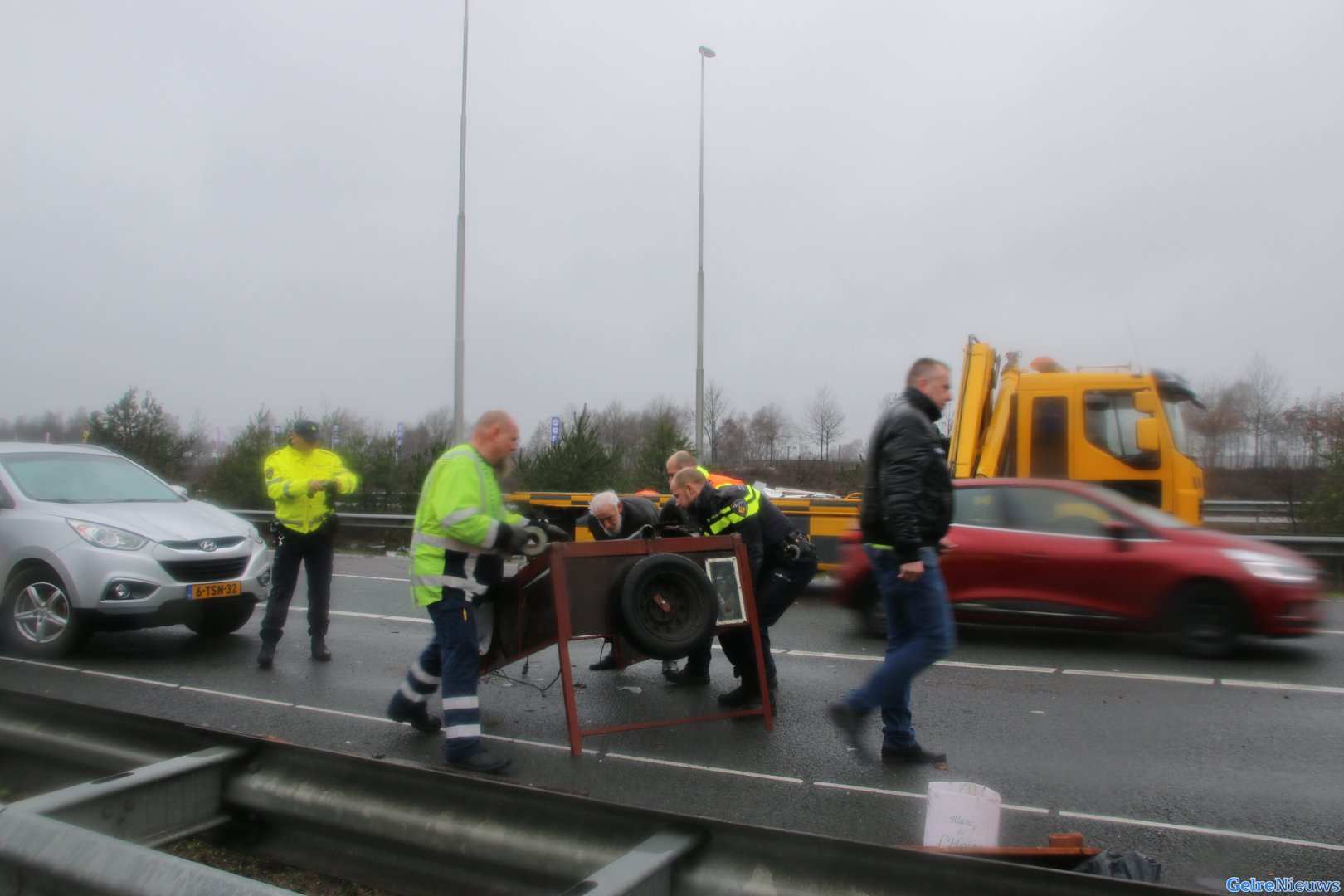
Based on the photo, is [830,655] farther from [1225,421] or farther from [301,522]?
[1225,421]

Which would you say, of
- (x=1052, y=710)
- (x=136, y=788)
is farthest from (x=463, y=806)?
(x=1052, y=710)

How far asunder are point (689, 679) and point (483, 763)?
240 cm

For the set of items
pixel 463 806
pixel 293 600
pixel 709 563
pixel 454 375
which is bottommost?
pixel 293 600

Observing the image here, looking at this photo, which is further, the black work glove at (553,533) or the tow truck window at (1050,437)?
the tow truck window at (1050,437)

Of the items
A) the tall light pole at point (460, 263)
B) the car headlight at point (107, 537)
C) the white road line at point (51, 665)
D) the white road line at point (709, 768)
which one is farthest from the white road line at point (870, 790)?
the tall light pole at point (460, 263)

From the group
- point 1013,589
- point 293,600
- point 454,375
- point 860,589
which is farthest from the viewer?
point 454,375

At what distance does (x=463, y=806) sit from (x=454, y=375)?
781 inches

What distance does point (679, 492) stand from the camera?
249 inches

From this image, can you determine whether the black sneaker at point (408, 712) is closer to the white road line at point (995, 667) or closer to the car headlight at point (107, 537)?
the car headlight at point (107, 537)

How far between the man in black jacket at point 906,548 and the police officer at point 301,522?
13.4 ft

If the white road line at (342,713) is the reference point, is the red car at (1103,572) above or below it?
above

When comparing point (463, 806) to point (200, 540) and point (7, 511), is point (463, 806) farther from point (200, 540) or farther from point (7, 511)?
point (7, 511)

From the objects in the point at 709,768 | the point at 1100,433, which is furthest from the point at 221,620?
the point at 1100,433

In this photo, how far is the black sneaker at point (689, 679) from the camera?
272 inches
